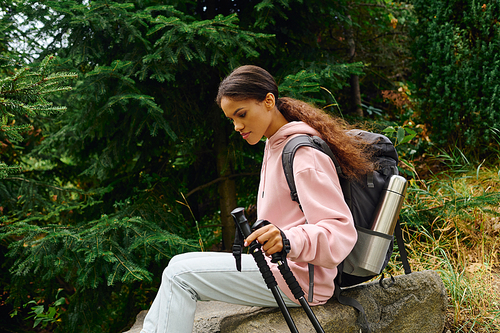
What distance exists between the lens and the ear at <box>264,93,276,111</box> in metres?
1.81

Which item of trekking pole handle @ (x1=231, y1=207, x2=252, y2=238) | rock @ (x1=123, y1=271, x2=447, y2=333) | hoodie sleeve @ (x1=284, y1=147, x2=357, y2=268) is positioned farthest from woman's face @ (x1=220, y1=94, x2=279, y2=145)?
rock @ (x1=123, y1=271, x2=447, y2=333)

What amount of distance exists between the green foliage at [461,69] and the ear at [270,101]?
10.3ft

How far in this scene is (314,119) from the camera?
1834mm

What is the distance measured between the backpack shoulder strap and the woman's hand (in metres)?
0.30

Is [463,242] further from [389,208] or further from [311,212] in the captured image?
[311,212]

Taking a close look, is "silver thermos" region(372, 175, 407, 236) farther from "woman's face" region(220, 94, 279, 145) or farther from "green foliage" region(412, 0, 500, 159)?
"green foliage" region(412, 0, 500, 159)

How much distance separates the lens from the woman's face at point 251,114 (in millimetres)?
1771

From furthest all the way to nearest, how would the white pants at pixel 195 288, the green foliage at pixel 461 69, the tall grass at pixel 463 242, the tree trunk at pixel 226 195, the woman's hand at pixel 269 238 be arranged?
1. the tree trunk at pixel 226 195
2. the green foliage at pixel 461 69
3. the tall grass at pixel 463 242
4. the white pants at pixel 195 288
5. the woman's hand at pixel 269 238

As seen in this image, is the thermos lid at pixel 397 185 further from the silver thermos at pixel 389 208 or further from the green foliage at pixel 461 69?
the green foliage at pixel 461 69

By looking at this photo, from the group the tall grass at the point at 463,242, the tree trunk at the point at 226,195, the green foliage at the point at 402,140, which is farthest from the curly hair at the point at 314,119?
the tree trunk at the point at 226,195

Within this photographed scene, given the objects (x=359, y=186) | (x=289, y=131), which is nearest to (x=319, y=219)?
(x=359, y=186)

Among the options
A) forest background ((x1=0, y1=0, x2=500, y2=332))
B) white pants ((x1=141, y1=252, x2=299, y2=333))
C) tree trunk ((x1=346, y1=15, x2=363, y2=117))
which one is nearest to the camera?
white pants ((x1=141, y1=252, x2=299, y2=333))

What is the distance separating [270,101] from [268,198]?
0.49 m

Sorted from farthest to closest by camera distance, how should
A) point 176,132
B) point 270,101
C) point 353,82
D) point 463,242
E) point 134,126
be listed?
point 353,82
point 176,132
point 134,126
point 463,242
point 270,101
